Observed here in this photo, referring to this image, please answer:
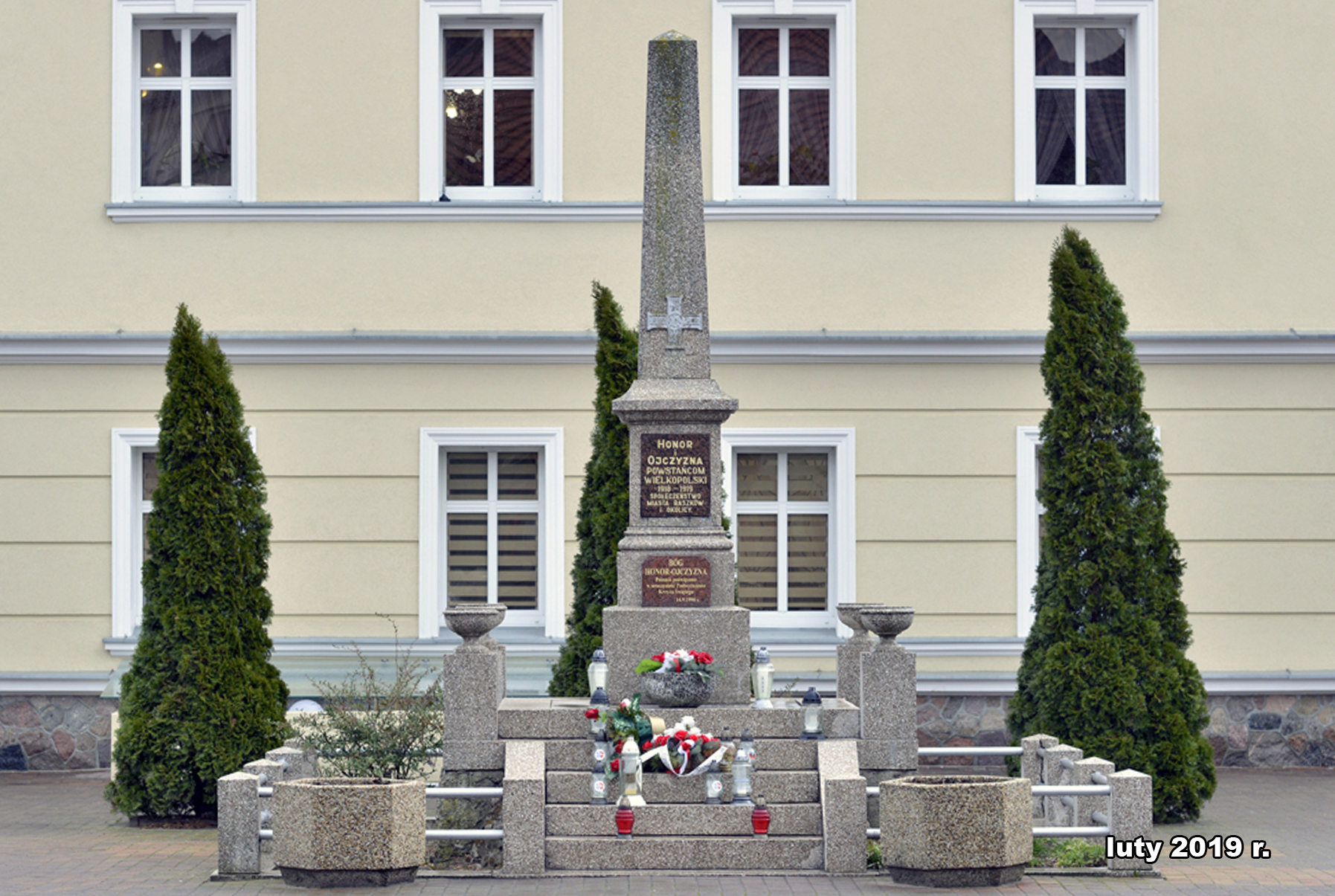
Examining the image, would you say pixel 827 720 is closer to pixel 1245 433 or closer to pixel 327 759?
pixel 327 759

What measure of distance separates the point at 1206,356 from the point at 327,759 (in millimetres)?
9076

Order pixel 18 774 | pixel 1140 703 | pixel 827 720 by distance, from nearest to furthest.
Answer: pixel 827 720 → pixel 1140 703 → pixel 18 774

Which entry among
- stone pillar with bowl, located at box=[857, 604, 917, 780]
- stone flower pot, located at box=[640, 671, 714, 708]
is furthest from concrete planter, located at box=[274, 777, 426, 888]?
A: stone pillar with bowl, located at box=[857, 604, 917, 780]

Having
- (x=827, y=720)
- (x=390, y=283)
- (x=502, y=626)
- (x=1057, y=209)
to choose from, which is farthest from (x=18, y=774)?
(x=1057, y=209)

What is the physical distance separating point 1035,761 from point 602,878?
12.3 ft

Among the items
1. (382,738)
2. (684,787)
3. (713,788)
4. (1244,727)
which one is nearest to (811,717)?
(713,788)

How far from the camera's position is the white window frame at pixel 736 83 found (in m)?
16.0

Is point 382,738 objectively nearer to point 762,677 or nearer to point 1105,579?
point 762,677

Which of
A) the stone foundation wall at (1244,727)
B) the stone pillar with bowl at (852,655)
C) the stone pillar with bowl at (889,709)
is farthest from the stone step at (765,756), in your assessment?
the stone foundation wall at (1244,727)

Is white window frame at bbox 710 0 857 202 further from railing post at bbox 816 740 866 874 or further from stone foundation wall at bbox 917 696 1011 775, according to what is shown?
railing post at bbox 816 740 866 874

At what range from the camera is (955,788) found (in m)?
9.73

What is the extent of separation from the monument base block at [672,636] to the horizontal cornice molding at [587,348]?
4644 mm

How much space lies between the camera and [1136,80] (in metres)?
16.3

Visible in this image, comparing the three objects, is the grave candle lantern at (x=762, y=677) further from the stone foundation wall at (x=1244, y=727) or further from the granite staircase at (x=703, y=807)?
the stone foundation wall at (x=1244, y=727)
